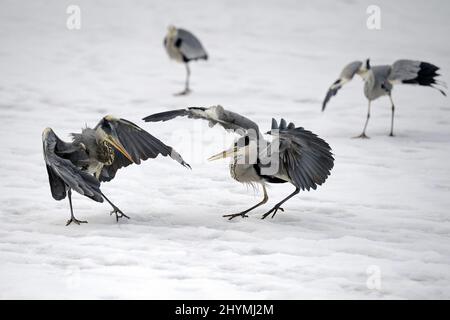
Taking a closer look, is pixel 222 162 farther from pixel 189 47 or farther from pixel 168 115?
pixel 189 47

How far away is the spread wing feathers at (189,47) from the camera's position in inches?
Result: 529

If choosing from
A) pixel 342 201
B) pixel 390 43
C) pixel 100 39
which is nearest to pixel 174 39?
pixel 100 39

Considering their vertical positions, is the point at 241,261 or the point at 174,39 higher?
the point at 174,39

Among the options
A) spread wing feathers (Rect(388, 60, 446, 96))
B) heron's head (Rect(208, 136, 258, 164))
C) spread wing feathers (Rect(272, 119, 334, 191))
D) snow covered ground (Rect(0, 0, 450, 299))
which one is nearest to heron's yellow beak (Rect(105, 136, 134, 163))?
snow covered ground (Rect(0, 0, 450, 299))

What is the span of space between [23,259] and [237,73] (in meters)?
8.51

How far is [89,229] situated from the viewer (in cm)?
669

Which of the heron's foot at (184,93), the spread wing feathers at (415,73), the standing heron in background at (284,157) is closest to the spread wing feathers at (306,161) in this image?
the standing heron in background at (284,157)

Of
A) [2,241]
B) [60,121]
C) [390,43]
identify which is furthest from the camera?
[390,43]

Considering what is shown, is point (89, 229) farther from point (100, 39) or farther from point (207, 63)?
point (100, 39)

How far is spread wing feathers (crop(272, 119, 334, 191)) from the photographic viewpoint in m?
6.66

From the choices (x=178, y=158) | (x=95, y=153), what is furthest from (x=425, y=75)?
(x=95, y=153)

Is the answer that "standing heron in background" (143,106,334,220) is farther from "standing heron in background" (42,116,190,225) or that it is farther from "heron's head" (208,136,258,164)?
"standing heron in background" (42,116,190,225)

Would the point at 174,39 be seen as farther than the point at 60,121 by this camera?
Yes

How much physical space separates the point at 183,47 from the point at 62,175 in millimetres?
7388
